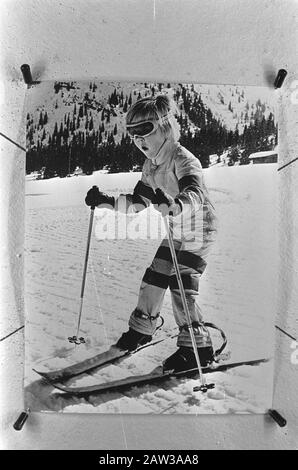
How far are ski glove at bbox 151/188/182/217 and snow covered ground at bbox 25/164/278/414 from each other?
0.13 ft

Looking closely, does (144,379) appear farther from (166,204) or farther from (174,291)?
(166,204)

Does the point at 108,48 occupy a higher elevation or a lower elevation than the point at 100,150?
higher

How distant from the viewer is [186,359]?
113 cm

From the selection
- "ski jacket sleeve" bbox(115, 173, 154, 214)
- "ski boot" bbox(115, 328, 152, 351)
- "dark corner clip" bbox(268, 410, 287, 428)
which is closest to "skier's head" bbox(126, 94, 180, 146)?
"ski jacket sleeve" bbox(115, 173, 154, 214)

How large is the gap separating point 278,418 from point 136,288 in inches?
19.1

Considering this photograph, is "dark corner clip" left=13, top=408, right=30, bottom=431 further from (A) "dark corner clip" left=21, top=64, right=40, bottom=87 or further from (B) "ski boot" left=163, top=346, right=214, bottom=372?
(A) "dark corner clip" left=21, top=64, right=40, bottom=87

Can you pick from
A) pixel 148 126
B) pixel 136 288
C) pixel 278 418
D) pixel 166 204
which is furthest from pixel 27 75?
pixel 278 418

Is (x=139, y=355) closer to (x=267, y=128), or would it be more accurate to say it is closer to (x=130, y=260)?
(x=130, y=260)

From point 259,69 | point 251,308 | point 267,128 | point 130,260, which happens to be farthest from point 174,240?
point 259,69

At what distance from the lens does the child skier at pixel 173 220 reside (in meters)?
1.12

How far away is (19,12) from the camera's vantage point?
115cm

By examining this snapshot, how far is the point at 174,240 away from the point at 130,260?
121 millimetres

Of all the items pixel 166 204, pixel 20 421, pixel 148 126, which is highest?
pixel 148 126

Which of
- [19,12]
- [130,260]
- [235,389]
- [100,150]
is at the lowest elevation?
[235,389]
